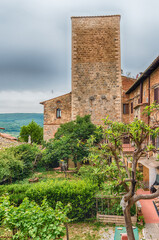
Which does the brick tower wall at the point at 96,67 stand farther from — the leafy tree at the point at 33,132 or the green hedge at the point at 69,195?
the leafy tree at the point at 33,132

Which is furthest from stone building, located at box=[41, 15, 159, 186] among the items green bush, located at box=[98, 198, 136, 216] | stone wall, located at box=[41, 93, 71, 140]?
green bush, located at box=[98, 198, 136, 216]

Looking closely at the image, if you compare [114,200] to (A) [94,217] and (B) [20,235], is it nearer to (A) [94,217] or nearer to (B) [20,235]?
(A) [94,217]

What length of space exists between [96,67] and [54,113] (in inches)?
288

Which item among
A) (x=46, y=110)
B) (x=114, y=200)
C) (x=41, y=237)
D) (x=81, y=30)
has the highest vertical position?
(x=81, y=30)

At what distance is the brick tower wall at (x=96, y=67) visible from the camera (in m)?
20.6

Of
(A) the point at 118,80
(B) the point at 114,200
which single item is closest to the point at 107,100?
(A) the point at 118,80

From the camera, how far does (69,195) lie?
988 cm

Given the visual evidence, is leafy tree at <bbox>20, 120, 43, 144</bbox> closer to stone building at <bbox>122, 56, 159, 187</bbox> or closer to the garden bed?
stone building at <bbox>122, 56, 159, 187</bbox>

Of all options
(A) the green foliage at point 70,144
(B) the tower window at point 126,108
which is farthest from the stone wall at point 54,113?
(B) the tower window at point 126,108

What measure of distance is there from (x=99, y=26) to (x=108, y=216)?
61.4ft

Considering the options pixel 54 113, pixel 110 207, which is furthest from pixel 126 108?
pixel 110 207

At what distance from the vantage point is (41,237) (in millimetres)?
5301

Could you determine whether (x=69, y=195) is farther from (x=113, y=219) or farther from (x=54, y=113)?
(x=54, y=113)

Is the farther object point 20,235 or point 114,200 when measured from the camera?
point 114,200
